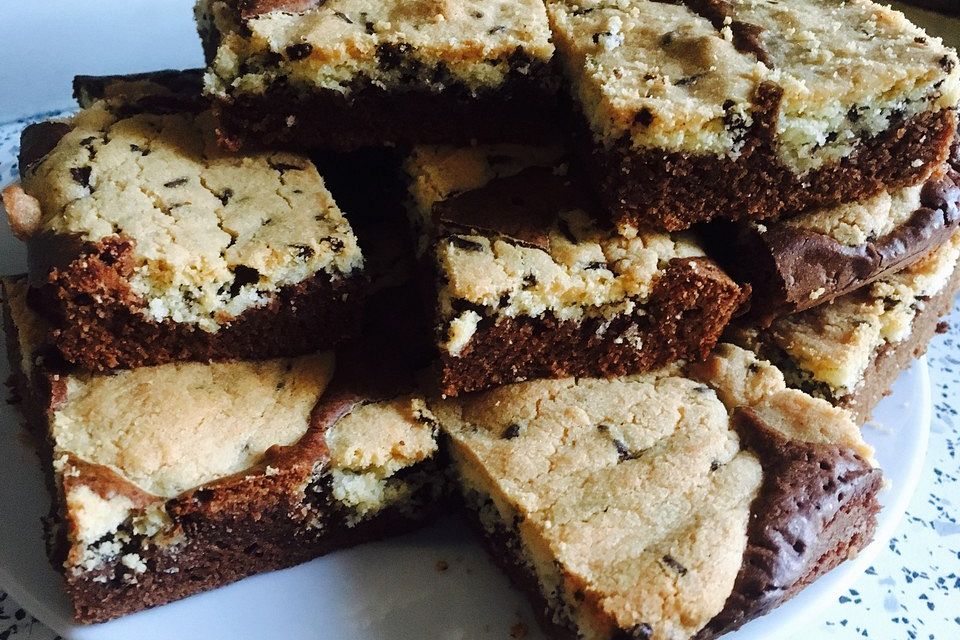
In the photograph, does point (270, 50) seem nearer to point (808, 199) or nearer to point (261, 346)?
point (261, 346)

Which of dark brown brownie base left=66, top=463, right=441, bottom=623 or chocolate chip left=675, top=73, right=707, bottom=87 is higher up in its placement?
chocolate chip left=675, top=73, right=707, bottom=87

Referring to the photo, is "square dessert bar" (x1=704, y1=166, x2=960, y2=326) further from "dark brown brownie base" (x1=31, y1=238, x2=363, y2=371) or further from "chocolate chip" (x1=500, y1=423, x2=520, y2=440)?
"dark brown brownie base" (x1=31, y1=238, x2=363, y2=371)

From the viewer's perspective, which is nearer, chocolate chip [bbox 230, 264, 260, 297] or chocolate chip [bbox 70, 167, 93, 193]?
chocolate chip [bbox 230, 264, 260, 297]

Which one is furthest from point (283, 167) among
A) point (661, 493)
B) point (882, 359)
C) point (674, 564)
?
point (882, 359)

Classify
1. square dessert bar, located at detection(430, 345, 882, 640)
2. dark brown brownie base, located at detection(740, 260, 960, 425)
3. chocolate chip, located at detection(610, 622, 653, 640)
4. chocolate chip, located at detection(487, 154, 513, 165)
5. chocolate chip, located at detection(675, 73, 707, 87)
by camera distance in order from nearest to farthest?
chocolate chip, located at detection(610, 622, 653, 640), square dessert bar, located at detection(430, 345, 882, 640), chocolate chip, located at detection(675, 73, 707, 87), dark brown brownie base, located at detection(740, 260, 960, 425), chocolate chip, located at detection(487, 154, 513, 165)

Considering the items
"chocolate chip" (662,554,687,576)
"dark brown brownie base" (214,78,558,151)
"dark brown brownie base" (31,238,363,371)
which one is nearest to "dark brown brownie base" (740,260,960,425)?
"chocolate chip" (662,554,687,576)

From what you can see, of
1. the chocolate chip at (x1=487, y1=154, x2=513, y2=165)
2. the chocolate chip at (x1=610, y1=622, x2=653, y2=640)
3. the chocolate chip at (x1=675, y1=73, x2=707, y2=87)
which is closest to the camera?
the chocolate chip at (x1=610, y1=622, x2=653, y2=640)

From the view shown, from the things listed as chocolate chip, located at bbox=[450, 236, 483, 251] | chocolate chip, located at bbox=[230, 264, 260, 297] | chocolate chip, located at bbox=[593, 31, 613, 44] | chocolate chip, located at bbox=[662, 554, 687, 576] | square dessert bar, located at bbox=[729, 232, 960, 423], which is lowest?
chocolate chip, located at bbox=[662, 554, 687, 576]
